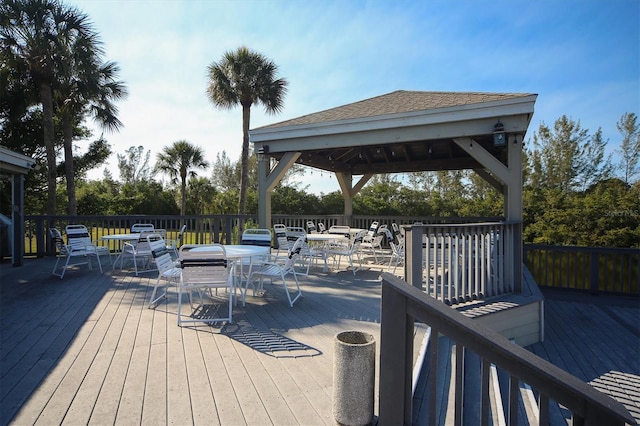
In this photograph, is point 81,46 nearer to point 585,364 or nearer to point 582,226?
point 585,364

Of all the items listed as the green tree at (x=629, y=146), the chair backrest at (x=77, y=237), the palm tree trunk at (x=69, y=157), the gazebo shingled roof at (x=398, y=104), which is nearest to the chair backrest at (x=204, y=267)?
the chair backrest at (x=77, y=237)

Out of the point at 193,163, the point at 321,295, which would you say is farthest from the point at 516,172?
the point at 193,163

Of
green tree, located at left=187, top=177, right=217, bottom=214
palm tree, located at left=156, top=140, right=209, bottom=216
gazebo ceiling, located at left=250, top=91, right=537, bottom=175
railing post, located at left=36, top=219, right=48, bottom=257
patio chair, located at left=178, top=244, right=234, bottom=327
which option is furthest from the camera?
green tree, located at left=187, top=177, right=217, bottom=214

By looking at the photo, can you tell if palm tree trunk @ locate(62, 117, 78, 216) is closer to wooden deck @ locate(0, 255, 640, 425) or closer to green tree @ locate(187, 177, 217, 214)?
wooden deck @ locate(0, 255, 640, 425)

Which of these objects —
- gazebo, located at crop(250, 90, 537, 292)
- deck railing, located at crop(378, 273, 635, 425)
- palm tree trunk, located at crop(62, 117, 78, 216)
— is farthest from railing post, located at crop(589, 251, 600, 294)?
palm tree trunk, located at crop(62, 117, 78, 216)

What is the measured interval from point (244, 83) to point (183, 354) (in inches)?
489

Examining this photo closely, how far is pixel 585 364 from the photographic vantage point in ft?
13.7

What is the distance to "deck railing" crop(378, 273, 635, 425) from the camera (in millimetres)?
1091

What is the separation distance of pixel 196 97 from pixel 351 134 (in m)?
10.0

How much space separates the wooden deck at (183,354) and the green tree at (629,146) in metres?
18.0

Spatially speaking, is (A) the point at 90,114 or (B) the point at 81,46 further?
(A) the point at 90,114

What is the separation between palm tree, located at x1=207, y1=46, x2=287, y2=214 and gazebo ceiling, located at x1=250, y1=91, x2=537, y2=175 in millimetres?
5198

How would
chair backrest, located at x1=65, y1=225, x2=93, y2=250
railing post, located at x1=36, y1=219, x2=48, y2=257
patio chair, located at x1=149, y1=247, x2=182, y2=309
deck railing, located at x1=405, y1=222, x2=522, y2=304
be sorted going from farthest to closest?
railing post, located at x1=36, y1=219, x2=48, y2=257
chair backrest, located at x1=65, y1=225, x2=93, y2=250
patio chair, located at x1=149, y1=247, x2=182, y2=309
deck railing, located at x1=405, y1=222, x2=522, y2=304

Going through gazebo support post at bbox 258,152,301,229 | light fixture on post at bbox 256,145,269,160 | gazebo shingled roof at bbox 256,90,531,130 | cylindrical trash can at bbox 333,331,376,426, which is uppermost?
gazebo shingled roof at bbox 256,90,531,130
